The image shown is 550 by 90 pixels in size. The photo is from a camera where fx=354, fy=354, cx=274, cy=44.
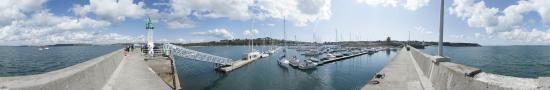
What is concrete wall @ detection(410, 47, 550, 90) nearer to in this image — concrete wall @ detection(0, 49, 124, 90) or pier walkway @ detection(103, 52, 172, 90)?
concrete wall @ detection(0, 49, 124, 90)

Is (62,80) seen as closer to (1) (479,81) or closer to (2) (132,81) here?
(2) (132,81)

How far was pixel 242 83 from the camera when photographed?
3828 cm

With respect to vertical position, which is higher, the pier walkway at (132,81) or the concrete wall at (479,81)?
the concrete wall at (479,81)

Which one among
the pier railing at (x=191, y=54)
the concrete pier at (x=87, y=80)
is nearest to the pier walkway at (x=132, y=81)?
the concrete pier at (x=87, y=80)

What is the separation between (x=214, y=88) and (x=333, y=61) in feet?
132

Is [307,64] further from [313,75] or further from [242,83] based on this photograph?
[242,83]

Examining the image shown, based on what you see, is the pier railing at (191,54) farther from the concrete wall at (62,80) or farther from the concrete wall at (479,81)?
the concrete wall at (479,81)

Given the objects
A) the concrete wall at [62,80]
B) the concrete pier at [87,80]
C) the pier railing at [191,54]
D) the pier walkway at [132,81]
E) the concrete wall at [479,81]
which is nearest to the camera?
the concrete wall at [479,81]

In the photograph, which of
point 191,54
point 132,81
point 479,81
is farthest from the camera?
point 191,54

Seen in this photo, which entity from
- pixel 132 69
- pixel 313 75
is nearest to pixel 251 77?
pixel 313 75

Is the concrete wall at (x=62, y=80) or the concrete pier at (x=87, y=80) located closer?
the concrete wall at (x=62, y=80)

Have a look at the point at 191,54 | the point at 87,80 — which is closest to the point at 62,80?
the point at 87,80

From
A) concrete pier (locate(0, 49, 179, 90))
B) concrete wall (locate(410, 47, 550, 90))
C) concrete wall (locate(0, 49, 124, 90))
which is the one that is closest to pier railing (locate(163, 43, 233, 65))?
concrete pier (locate(0, 49, 179, 90))

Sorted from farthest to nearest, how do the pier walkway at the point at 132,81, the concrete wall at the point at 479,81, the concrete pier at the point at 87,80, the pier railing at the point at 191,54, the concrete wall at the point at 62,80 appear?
the pier railing at the point at 191,54 < the pier walkway at the point at 132,81 < the concrete pier at the point at 87,80 < the concrete wall at the point at 62,80 < the concrete wall at the point at 479,81
